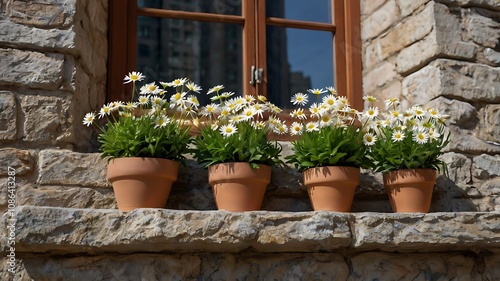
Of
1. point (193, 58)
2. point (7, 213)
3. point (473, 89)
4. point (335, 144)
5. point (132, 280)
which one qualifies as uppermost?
point (193, 58)

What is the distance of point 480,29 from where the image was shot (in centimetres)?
285

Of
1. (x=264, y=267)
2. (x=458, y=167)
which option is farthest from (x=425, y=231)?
(x=264, y=267)

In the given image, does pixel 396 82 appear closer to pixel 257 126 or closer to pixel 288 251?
pixel 257 126

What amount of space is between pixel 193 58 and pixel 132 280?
1081 millimetres

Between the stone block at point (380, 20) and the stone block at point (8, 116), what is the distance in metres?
1.62

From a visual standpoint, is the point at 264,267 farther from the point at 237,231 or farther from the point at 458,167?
the point at 458,167

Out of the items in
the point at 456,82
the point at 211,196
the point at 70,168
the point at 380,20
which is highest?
the point at 380,20

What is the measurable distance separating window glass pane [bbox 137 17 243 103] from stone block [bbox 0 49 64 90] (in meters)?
0.51

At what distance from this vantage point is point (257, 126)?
7.98 ft

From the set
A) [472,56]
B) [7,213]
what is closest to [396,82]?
[472,56]

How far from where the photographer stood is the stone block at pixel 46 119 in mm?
2354

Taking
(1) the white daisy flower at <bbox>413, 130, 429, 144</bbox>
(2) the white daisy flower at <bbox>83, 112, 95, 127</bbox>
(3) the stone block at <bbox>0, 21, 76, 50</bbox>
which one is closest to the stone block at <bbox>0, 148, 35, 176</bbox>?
(2) the white daisy flower at <bbox>83, 112, 95, 127</bbox>

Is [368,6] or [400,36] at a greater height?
[368,6]

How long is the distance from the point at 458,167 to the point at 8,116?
1.74m
